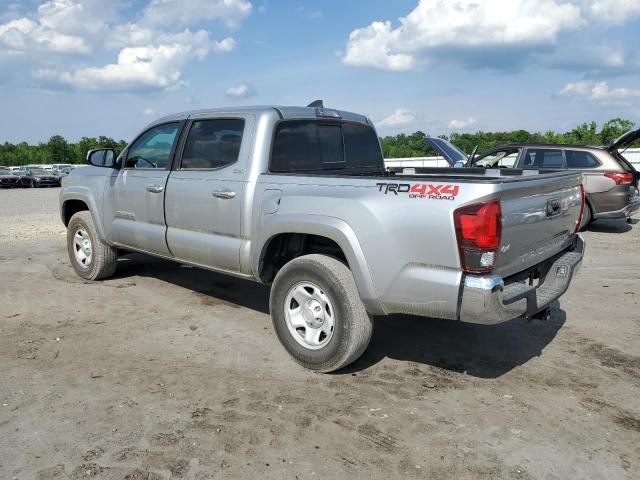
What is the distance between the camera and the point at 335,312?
384cm

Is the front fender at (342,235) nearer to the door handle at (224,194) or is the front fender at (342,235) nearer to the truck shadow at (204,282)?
the door handle at (224,194)

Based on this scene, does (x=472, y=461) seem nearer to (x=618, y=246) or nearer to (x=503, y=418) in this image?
(x=503, y=418)

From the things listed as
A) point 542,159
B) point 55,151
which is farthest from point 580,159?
point 55,151

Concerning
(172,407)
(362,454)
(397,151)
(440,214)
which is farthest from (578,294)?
(397,151)

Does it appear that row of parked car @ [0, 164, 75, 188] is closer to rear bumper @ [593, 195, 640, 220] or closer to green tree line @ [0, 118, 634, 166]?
green tree line @ [0, 118, 634, 166]

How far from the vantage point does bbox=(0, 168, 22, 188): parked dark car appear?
2933 cm

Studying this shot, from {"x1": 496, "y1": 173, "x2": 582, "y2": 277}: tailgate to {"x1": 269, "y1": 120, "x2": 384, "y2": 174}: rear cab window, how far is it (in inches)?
75.6

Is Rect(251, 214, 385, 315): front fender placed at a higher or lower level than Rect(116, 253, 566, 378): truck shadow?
higher

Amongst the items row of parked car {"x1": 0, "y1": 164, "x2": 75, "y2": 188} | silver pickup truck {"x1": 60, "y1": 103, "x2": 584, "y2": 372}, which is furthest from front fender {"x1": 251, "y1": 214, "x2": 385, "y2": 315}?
row of parked car {"x1": 0, "y1": 164, "x2": 75, "y2": 188}

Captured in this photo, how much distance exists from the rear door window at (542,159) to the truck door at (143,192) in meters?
7.56

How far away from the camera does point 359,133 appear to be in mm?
5512

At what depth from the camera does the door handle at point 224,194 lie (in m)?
4.55

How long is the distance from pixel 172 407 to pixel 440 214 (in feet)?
6.79

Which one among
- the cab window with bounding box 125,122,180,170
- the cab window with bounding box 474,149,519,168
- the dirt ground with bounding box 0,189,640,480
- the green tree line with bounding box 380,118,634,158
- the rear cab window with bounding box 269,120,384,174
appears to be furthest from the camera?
the green tree line with bounding box 380,118,634,158
